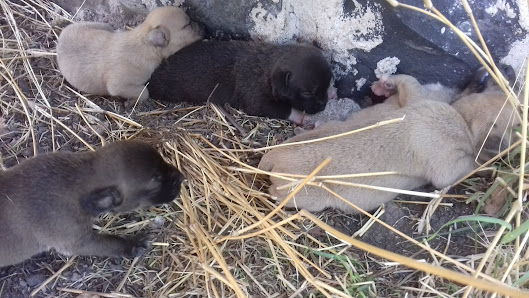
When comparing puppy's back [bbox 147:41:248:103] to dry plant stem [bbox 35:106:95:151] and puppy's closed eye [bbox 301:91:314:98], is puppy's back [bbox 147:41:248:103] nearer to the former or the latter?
puppy's closed eye [bbox 301:91:314:98]

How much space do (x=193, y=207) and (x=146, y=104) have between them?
1136 millimetres

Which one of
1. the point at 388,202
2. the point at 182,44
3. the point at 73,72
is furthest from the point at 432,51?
the point at 73,72

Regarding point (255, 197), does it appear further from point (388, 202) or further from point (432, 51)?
point (432, 51)

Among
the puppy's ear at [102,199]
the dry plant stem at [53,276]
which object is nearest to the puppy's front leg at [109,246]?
the dry plant stem at [53,276]

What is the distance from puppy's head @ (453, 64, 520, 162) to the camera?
3721mm

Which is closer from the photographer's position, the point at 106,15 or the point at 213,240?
the point at 213,240

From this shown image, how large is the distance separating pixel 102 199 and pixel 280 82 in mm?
1675

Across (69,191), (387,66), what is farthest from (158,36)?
(387,66)

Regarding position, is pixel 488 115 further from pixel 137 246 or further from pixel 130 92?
pixel 130 92

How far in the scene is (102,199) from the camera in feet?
10.5

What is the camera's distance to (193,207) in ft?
12.4

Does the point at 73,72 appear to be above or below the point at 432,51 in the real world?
below

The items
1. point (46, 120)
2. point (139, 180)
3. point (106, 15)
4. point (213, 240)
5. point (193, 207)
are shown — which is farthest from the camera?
point (106, 15)

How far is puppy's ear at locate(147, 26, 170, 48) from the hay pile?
0.54 meters
